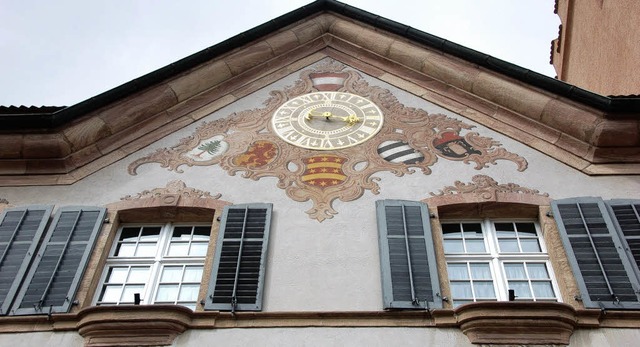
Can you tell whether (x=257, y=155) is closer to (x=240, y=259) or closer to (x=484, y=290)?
(x=240, y=259)

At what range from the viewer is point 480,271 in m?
7.79

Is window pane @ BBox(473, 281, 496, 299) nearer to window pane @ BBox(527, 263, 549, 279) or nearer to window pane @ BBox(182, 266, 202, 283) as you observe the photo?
window pane @ BBox(527, 263, 549, 279)

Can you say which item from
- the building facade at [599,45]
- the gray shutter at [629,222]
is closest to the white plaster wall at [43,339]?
the gray shutter at [629,222]

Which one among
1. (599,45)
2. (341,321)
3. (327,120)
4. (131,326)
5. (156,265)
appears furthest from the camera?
(599,45)

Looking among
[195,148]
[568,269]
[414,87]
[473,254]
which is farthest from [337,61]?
[568,269]

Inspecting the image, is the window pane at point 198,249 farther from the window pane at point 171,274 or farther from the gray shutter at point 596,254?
the gray shutter at point 596,254

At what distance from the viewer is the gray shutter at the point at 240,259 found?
7.29m

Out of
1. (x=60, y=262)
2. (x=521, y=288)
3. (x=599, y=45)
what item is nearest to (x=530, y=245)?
(x=521, y=288)

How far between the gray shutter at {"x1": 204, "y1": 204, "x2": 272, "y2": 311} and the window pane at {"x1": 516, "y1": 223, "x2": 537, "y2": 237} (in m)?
2.67

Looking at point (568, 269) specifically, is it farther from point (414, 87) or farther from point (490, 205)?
point (414, 87)

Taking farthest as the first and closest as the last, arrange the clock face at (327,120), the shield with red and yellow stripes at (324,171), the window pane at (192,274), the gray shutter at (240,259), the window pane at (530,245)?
1. the clock face at (327,120)
2. the shield with red and yellow stripes at (324,171)
3. the window pane at (530,245)
4. the window pane at (192,274)
5. the gray shutter at (240,259)

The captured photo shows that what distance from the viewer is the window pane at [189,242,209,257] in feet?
26.8

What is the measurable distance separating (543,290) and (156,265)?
3.87m

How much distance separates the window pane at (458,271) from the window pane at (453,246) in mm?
224
